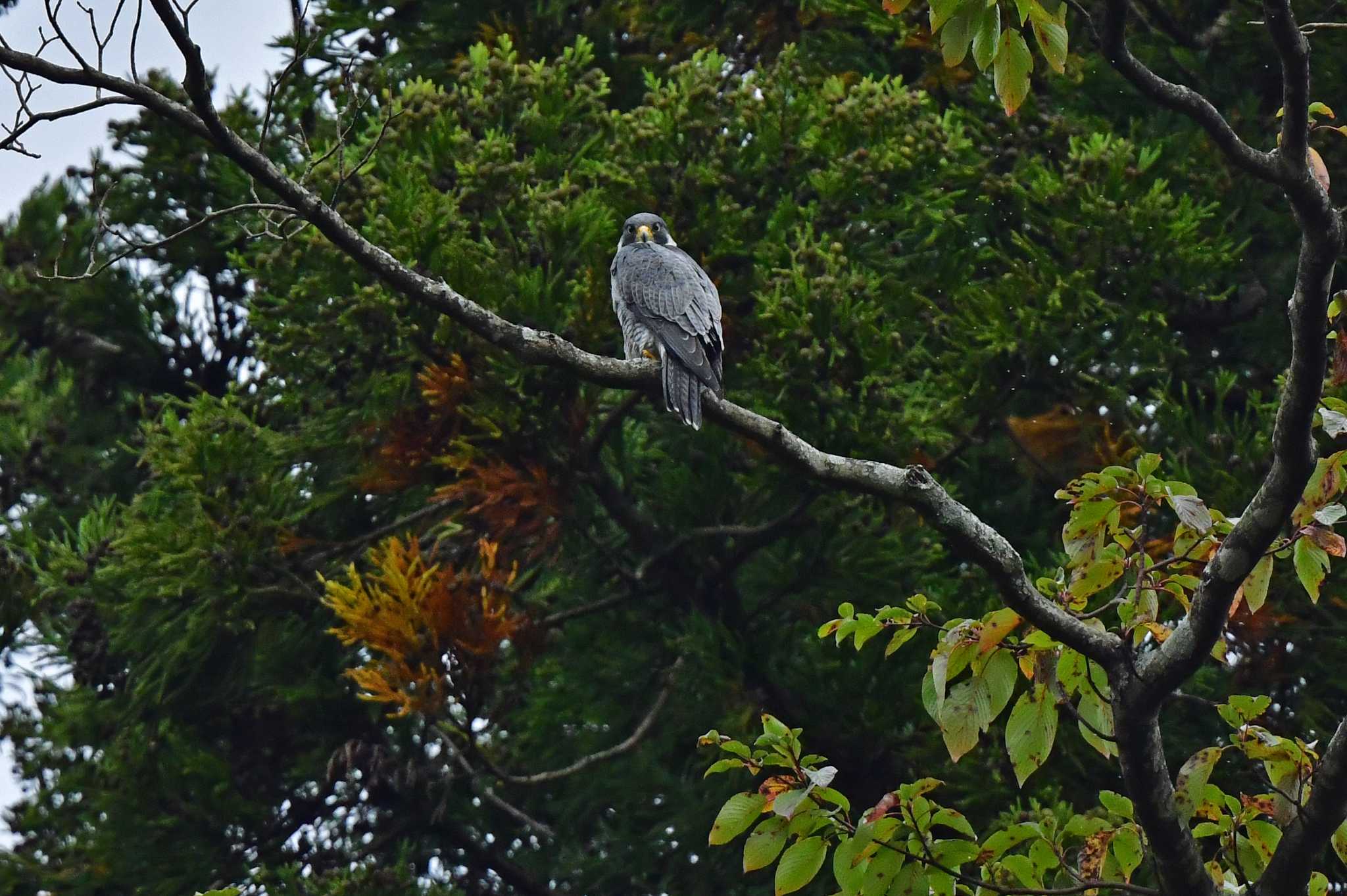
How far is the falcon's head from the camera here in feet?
20.6

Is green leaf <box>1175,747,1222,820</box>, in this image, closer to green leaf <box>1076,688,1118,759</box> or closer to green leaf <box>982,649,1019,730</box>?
Answer: green leaf <box>1076,688,1118,759</box>

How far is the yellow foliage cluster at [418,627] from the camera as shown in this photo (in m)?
5.39

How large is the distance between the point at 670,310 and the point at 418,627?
1429mm

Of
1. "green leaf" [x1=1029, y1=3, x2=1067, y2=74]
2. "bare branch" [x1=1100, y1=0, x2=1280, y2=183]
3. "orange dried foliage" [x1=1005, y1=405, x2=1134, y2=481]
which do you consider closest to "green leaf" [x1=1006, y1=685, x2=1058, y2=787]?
"bare branch" [x1=1100, y1=0, x2=1280, y2=183]

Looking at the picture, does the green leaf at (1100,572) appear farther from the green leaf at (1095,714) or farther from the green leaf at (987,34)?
the green leaf at (987,34)

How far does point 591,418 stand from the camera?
22.2 ft

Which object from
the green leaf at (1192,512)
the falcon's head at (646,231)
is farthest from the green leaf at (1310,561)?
the falcon's head at (646,231)

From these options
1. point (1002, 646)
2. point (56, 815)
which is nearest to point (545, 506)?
point (1002, 646)

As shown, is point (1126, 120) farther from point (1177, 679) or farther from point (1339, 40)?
point (1177, 679)

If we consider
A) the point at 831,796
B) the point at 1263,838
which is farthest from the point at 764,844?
the point at 1263,838

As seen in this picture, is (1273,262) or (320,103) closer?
(1273,262)

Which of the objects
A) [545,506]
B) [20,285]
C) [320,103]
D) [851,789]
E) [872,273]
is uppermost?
[320,103]

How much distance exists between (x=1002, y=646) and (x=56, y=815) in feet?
20.1

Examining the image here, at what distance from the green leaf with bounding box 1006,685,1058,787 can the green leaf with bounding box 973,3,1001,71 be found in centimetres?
128
